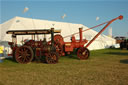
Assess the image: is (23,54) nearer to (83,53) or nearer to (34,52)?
(34,52)

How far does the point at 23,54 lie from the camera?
9906mm

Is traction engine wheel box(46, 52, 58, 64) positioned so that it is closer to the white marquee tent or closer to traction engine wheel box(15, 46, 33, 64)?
traction engine wheel box(15, 46, 33, 64)

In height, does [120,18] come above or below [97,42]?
above

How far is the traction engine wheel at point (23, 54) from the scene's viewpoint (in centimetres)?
989

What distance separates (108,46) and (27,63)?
20036 mm

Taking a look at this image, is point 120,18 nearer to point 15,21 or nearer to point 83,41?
point 83,41

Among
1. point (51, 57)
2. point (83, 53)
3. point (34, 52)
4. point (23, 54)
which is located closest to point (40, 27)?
point (83, 53)

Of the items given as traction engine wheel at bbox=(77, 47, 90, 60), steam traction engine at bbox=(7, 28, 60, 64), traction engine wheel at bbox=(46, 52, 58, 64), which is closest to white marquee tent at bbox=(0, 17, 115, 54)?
steam traction engine at bbox=(7, 28, 60, 64)

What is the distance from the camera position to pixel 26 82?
5395 mm

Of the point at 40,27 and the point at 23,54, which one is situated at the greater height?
the point at 40,27

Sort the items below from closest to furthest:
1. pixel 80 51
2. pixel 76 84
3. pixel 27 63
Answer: pixel 76 84 < pixel 27 63 < pixel 80 51

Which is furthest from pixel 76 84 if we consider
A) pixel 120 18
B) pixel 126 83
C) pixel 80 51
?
pixel 120 18

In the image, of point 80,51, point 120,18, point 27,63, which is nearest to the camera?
point 27,63

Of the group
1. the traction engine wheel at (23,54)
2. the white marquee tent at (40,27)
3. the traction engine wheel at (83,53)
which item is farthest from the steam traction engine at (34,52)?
the white marquee tent at (40,27)
